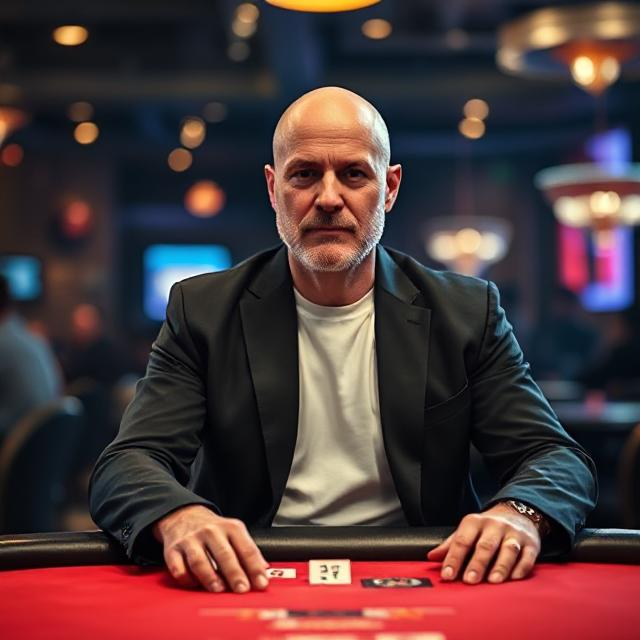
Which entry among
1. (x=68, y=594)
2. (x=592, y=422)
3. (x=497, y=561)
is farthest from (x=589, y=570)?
(x=592, y=422)

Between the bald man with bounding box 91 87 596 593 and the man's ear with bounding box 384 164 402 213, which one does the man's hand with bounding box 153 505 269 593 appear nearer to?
the bald man with bounding box 91 87 596 593

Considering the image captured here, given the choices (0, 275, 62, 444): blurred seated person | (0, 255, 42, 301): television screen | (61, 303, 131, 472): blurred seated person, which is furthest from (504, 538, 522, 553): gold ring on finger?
(0, 255, 42, 301): television screen

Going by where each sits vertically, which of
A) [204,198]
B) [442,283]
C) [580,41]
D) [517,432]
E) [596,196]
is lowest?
[517,432]

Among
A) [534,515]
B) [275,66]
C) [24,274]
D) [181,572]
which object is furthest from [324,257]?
[24,274]

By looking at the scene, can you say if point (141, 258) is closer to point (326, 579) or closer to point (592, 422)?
point (592, 422)

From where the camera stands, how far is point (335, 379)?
1.95 metres

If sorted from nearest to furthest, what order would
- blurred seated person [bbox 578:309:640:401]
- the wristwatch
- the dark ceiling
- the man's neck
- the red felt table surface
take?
the red felt table surface, the wristwatch, the man's neck, blurred seated person [bbox 578:309:640:401], the dark ceiling

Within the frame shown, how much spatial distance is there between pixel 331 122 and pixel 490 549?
748 millimetres

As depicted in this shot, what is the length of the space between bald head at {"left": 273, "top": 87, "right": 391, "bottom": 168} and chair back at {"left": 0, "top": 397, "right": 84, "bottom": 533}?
86.3 inches

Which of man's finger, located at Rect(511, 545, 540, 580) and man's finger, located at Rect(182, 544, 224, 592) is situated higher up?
man's finger, located at Rect(182, 544, 224, 592)

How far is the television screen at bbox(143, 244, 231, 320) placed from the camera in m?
13.6

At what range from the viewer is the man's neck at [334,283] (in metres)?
1.95

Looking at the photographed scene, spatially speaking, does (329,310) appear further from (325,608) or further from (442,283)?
(325,608)

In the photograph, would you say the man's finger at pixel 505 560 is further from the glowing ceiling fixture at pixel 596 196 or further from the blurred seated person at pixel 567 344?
the blurred seated person at pixel 567 344
